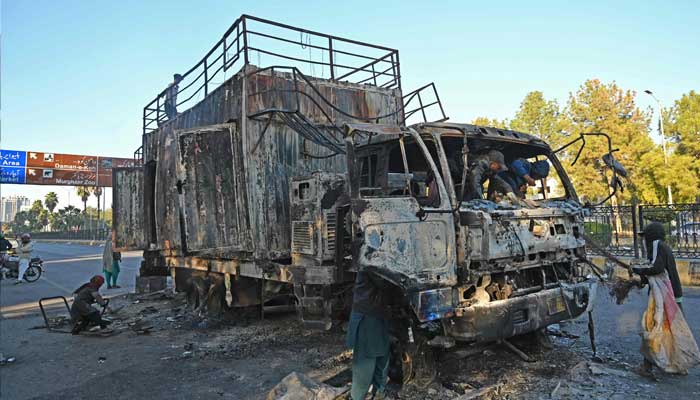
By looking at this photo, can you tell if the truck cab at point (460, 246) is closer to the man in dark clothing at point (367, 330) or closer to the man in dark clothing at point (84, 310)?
the man in dark clothing at point (367, 330)

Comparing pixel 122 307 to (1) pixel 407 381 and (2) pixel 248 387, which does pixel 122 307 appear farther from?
(1) pixel 407 381

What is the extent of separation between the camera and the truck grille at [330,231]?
5160 millimetres

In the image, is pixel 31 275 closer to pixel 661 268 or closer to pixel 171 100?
pixel 171 100

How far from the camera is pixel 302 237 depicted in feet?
17.9

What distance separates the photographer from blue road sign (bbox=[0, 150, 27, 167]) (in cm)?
2609

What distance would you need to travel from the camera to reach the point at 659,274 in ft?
14.7

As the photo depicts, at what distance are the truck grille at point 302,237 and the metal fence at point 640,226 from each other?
263 inches

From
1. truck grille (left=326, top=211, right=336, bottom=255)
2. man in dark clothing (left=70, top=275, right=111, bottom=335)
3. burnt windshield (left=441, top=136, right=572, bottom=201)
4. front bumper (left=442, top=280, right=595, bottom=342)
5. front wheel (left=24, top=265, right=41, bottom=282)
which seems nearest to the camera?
front bumper (left=442, top=280, right=595, bottom=342)

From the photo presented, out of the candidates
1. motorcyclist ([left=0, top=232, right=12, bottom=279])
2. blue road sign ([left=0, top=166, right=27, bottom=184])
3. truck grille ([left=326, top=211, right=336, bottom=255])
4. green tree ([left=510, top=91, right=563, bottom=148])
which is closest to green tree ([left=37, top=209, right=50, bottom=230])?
blue road sign ([left=0, top=166, right=27, bottom=184])

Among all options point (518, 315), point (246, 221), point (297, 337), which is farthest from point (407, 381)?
point (246, 221)

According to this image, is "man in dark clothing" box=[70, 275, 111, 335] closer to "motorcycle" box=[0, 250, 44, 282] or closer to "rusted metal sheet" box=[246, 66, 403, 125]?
"rusted metal sheet" box=[246, 66, 403, 125]

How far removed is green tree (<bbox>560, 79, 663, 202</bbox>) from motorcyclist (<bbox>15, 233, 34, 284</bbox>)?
23.2 meters

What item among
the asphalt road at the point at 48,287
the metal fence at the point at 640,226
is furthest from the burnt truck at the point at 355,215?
the metal fence at the point at 640,226

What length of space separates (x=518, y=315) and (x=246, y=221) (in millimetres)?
3639
